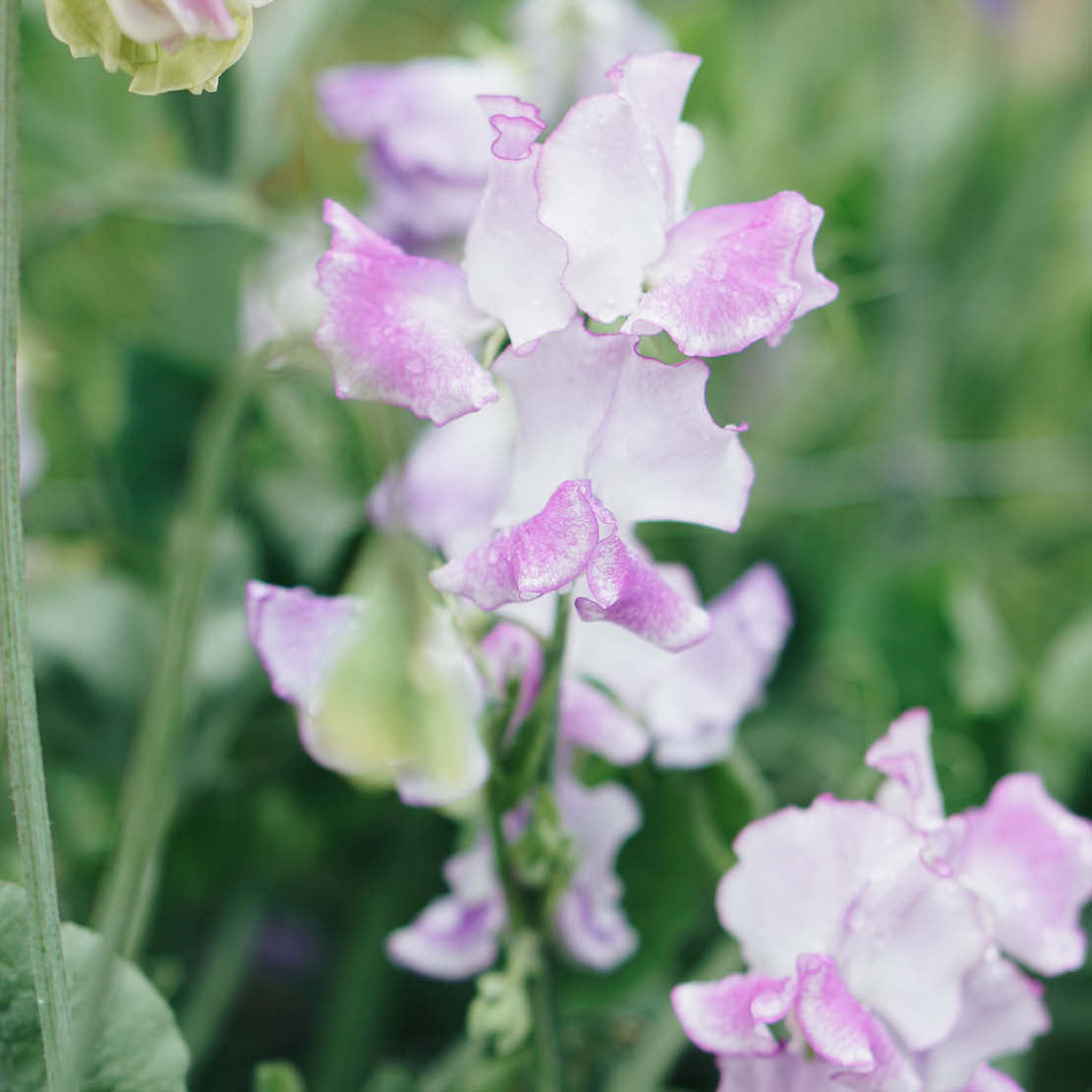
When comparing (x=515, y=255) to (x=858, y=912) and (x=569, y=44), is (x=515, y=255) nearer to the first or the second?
(x=858, y=912)

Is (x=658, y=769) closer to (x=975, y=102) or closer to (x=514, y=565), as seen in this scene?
(x=514, y=565)

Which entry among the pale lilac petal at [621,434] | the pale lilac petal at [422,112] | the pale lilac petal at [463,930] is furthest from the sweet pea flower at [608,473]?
→ the pale lilac petal at [422,112]

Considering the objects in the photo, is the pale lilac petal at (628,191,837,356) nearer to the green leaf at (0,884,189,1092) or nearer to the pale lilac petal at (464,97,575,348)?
the pale lilac petal at (464,97,575,348)

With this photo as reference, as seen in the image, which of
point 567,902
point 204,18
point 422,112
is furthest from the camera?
point 422,112

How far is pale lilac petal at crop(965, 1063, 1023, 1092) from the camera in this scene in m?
0.25

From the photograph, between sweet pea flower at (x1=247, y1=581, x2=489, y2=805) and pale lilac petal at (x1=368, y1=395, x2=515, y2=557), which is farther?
pale lilac petal at (x1=368, y1=395, x2=515, y2=557)

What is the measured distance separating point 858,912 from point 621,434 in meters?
0.09

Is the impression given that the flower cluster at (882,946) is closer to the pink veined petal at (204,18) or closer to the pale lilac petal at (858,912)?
the pale lilac petal at (858,912)

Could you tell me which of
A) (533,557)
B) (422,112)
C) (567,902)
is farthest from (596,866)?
(422,112)

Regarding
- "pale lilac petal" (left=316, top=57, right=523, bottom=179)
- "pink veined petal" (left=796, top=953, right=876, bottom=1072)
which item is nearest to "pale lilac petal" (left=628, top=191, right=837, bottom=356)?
"pink veined petal" (left=796, top=953, right=876, bottom=1072)

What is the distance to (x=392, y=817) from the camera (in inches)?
17.3

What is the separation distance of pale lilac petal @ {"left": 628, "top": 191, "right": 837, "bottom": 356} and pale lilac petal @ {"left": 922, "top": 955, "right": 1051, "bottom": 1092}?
13 cm

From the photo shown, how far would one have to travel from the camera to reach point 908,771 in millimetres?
246

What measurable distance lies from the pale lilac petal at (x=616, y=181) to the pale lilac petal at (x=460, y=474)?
4.9 inches
